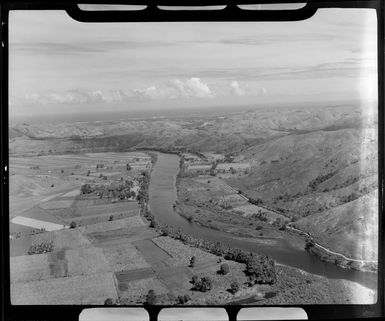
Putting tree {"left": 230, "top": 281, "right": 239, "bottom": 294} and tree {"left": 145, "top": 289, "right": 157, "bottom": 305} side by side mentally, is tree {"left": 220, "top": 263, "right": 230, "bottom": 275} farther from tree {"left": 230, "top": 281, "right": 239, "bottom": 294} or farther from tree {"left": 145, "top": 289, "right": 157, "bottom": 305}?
tree {"left": 145, "top": 289, "right": 157, "bottom": 305}

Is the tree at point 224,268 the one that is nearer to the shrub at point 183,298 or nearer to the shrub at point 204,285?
the shrub at point 204,285

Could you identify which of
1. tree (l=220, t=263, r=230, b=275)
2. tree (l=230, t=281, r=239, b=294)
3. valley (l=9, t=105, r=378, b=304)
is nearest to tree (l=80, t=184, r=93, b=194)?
valley (l=9, t=105, r=378, b=304)

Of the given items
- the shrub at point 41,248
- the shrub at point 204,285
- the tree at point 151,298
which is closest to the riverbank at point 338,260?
the shrub at point 204,285

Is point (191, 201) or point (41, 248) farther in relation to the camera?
point (191, 201)

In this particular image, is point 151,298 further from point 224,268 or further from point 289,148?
point 289,148

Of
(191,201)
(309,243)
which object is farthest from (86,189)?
(309,243)

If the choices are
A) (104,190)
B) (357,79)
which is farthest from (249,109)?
(104,190)
